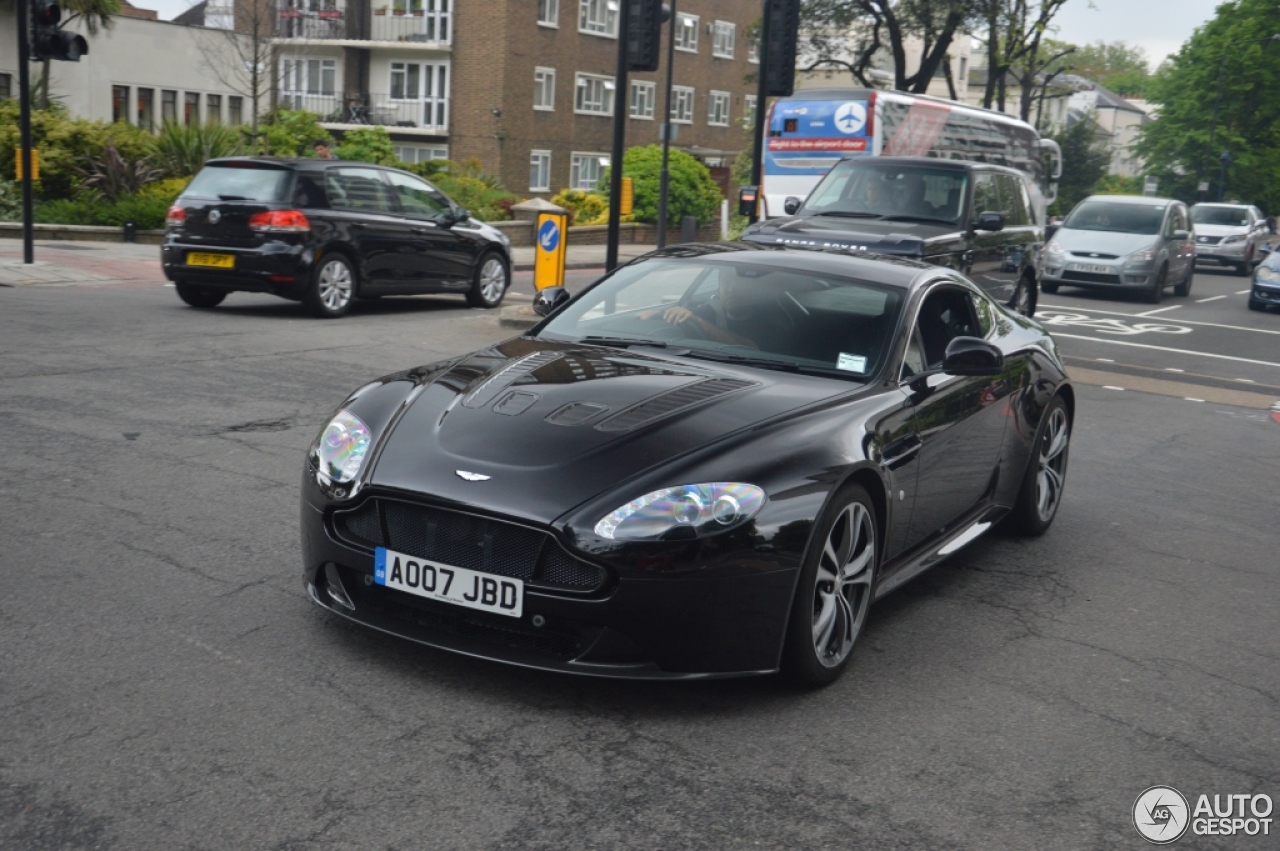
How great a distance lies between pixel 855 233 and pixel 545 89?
40070 millimetres

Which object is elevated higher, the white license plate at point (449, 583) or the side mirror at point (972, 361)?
the side mirror at point (972, 361)

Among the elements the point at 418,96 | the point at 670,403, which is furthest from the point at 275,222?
the point at 418,96

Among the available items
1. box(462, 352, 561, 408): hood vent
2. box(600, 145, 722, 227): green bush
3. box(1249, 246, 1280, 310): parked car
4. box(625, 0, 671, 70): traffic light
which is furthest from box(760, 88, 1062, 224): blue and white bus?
box(462, 352, 561, 408): hood vent

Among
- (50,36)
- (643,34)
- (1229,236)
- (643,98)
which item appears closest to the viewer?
(643,34)

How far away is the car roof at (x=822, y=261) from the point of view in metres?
5.88

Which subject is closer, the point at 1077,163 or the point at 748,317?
the point at 748,317

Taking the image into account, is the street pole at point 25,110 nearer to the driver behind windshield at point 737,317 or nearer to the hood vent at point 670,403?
the driver behind windshield at point 737,317

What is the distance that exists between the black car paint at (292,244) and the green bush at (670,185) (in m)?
21.4

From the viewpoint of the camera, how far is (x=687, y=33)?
60.2m

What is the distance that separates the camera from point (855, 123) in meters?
25.7

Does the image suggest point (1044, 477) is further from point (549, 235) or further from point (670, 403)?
point (549, 235)

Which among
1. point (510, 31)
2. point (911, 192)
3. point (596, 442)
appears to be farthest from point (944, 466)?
point (510, 31)

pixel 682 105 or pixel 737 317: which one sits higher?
pixel 682 105

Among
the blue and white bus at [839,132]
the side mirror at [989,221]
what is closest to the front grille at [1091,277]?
the blue and white bus at [839,132]
